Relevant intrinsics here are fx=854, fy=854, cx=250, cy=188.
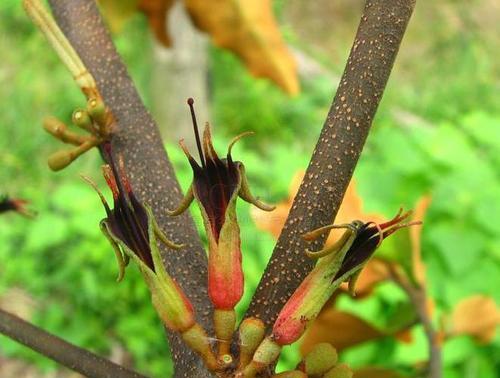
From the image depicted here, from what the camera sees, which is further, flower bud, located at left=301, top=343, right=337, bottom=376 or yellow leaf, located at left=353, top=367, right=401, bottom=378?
yellow leaf, located at left=353, top=367, right=401, bottom=378

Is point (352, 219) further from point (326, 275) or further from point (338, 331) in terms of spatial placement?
point (326, 275)

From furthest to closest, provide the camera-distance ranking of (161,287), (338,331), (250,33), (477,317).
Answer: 1. (477,317)
2. (250,33)
3. (338,331)
4. (161,287)

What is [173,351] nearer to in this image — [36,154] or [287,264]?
[287,264]

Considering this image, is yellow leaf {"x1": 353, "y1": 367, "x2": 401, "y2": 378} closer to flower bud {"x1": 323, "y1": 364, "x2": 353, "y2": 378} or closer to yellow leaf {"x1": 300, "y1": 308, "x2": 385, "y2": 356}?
yellow leaf {"x1": 300, "y1": 308, "x2": 385, "y2": 356}

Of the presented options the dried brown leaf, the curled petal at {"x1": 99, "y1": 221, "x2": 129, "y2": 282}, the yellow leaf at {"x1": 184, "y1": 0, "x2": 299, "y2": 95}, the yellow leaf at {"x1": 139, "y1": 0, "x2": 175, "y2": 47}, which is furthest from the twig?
the curled petal at {"x1": 99, "y1": 221, "x2": 129, "y2": 282}

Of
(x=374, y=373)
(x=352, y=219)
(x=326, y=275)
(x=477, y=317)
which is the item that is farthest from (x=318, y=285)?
(x=477, y=317)

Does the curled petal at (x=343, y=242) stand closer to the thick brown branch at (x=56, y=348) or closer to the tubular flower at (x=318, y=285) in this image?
the tubular flower at (x=318, y=285)
